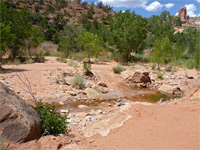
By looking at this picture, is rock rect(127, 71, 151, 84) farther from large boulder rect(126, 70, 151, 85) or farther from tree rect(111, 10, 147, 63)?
tree rect(111, 10, 147, 63)

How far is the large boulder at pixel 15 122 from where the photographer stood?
3.33 m

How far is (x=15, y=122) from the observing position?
342cm

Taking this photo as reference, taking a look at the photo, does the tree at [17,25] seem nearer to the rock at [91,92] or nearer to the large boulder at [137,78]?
the rock at [91,92]

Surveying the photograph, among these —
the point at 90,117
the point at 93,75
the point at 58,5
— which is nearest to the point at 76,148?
the point at 90,117

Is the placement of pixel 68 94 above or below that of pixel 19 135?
below

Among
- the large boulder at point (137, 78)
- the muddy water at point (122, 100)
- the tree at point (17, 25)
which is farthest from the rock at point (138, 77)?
the tree at point (17, 25)

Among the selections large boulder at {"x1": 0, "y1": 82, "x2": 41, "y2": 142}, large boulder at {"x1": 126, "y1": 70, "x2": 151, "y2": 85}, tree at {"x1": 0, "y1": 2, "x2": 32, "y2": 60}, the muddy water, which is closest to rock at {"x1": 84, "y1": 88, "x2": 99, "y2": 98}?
the muddy water

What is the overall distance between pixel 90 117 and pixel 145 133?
10.3ft

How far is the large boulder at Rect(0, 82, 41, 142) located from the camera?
333 cm

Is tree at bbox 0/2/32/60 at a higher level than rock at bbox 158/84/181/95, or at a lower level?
higher

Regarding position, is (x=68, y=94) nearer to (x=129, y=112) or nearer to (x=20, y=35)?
(x=129, y=112)

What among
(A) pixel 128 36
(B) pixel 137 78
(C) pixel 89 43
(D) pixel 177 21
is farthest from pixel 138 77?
(D) pixel 177 21

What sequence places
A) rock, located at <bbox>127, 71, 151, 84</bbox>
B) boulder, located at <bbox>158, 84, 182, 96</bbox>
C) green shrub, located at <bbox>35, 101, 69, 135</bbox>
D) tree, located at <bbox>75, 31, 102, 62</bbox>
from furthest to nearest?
1. tree, located at <bbox>75, 31, 102, 62</bbox>
2. rock, located at <bbox>127, 71, 151, 84</bbox>
3. boulder, located at <bbox>158, 84, 182, 96</bbox>
4. green shrub, located at <bbox>35, 101, 69, 135</bbox>

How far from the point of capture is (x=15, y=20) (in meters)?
17.9
